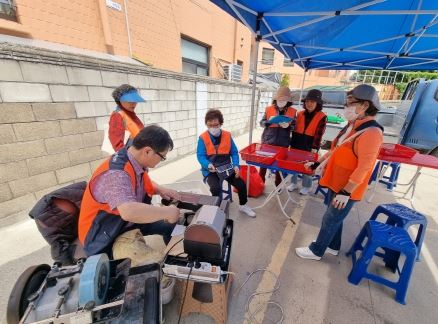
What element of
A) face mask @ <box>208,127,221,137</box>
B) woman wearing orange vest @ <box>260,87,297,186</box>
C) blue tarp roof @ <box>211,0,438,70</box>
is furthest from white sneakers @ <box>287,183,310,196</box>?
blue tarp roof @ <box>211,0,438,70</box>

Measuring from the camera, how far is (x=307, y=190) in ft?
12.1

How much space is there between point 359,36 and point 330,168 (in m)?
2.82

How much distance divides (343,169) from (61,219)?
7.39 ft

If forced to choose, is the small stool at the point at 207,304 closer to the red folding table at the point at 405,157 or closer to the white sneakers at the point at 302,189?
the white sneakers at the point at 302,189

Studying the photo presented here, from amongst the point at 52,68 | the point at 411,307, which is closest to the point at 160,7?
the point at 52,68

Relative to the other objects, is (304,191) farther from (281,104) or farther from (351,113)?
(351,113)

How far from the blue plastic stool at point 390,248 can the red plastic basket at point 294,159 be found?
796 mm

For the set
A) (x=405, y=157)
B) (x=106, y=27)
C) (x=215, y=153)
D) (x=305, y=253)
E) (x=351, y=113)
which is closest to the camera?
(x=351, y=113)

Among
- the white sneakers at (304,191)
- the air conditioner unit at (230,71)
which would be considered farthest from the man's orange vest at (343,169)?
the air conditioner unit at (230,71)

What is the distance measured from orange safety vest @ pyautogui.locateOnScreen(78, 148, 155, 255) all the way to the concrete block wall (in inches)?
71.4

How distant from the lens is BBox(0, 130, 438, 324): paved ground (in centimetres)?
166

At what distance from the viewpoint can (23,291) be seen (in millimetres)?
912

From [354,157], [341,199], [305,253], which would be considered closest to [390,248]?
[341,199]

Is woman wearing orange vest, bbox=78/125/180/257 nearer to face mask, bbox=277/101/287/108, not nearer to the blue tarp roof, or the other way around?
the blue tarp roof
